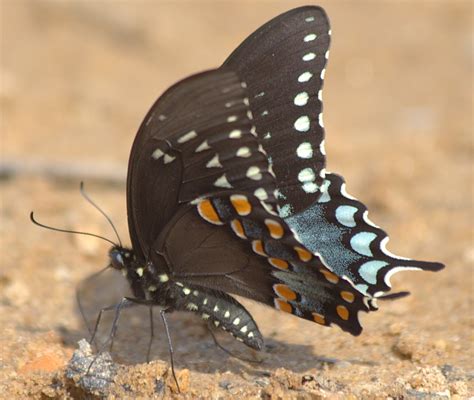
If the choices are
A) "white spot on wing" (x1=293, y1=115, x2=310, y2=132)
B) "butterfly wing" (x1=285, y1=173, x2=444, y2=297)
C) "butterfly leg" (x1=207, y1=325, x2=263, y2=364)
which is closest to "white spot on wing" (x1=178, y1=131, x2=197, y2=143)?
"white spot on wing" (x1=293, y1=115, x2=310, y2=132)

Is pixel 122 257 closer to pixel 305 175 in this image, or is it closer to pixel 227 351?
pixel 227 351

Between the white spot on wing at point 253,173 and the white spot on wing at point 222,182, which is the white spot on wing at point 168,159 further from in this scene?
the white spot on wing at point 253,173

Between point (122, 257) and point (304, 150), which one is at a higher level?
point (304, 150)

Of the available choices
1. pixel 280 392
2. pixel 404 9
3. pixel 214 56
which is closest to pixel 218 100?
pixel 280 392

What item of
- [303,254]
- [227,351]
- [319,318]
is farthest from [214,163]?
[227,351]

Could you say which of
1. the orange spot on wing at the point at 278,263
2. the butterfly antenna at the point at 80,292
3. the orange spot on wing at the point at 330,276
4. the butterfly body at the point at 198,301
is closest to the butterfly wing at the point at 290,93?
the orange spot on wing at the point at 278,263

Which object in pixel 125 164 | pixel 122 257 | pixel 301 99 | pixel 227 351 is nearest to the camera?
pixel 301 99

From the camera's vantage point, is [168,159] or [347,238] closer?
[168,159]
